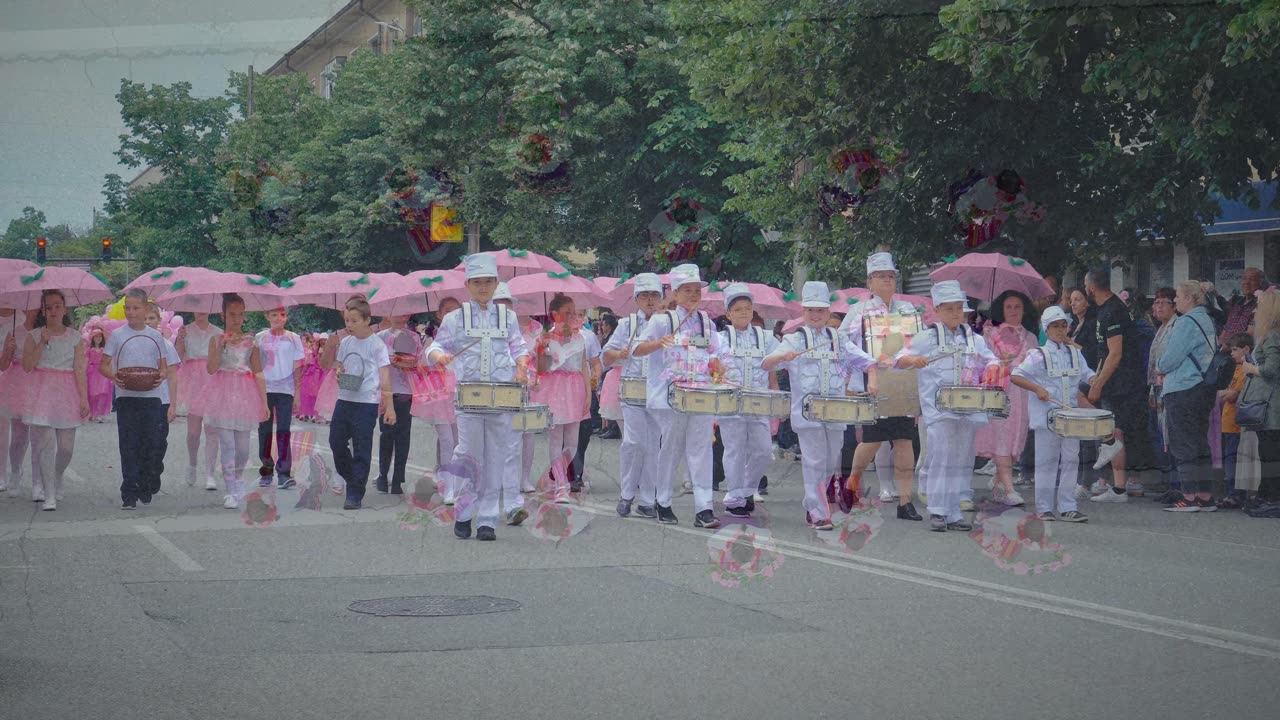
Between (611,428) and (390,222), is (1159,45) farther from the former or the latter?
(390,222)

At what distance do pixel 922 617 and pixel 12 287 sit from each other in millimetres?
8856

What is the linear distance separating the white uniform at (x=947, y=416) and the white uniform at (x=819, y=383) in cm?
44

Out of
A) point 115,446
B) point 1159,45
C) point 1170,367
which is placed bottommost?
point 115,446

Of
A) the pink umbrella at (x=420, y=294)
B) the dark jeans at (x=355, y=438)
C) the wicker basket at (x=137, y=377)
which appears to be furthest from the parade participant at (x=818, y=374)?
the wicker basket at (x=137, y=377)

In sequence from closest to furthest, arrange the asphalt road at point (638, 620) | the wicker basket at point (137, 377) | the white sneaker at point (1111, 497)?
the asphalt road at point (638, 620) < the wicker basket at point (137, 377) < the white sneaker at point (1111, 497)

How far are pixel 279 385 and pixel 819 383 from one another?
6.06 metres

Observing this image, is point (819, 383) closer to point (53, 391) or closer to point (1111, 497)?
point (1111, 497)

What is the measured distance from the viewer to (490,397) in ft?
34.3

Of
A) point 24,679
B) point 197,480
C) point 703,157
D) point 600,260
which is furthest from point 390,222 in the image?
point 24,679

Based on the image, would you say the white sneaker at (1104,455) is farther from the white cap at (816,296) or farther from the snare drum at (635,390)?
the snare drum at (635,390)

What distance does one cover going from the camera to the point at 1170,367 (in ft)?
43.5

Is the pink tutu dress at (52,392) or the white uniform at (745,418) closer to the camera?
the white uniform at (745,418)

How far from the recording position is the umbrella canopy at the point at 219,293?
14.8 m

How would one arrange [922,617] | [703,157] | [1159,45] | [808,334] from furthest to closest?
[703,157]
[1159,45]
[808,334]
[922,617]
